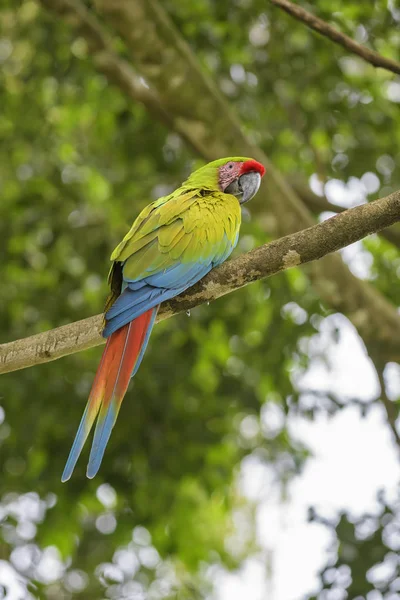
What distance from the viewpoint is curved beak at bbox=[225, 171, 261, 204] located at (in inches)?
112

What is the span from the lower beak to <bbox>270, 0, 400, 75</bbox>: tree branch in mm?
599

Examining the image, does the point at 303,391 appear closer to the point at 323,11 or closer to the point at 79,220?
the point at 79,220

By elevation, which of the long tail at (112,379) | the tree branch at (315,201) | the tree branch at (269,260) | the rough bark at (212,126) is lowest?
the tree branch at (315,201)

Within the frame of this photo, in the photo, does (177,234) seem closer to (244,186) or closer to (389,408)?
(244,186)

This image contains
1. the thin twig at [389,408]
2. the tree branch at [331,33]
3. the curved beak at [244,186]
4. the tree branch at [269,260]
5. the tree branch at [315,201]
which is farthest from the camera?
the tree branch at [315,201]

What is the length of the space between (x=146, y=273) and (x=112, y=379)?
345mm

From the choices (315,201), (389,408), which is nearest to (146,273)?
(389,408)

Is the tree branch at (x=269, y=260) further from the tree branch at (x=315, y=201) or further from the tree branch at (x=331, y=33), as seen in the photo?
the tree branch at (x=315, y=201)

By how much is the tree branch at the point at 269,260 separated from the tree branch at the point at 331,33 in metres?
0.77

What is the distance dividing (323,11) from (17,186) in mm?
2175

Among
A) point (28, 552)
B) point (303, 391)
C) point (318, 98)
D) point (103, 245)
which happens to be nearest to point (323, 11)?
point (318, 98)

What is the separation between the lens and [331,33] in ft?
8.29

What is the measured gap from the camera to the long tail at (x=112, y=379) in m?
2.01

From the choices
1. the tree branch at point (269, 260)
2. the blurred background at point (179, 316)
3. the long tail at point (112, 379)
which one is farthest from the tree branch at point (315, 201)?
the long tail at point (112, 379)
